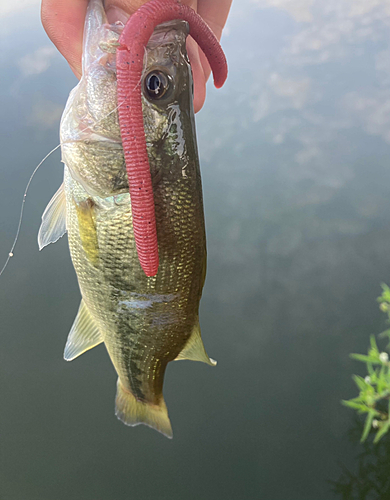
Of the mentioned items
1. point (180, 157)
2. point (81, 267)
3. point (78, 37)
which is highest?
point (78, 37)

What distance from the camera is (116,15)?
2.95ft

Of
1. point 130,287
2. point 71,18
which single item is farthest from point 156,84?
point 130,287

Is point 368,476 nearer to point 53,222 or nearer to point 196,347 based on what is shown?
point 196,347

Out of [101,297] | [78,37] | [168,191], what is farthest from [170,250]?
[78,37]

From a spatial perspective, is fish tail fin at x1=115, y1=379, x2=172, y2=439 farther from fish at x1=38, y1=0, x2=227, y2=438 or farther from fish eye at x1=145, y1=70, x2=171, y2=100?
fish eye at x1=145, y1=70, x2=171, y2=100

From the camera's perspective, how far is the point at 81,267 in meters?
1.14

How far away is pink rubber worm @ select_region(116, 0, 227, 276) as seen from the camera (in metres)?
0.72

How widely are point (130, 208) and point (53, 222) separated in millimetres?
374

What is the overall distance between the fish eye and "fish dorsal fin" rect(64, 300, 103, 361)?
29.9 inches

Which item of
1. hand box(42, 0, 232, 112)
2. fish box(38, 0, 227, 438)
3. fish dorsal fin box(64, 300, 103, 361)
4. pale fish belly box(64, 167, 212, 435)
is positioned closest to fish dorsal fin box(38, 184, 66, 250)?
fish box(38, 0, 227, 438)

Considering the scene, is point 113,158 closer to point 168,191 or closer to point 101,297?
point 168,191

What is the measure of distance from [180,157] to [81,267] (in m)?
0.47

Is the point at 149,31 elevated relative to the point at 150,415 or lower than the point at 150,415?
elevated

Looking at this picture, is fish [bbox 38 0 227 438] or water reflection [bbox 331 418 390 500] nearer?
fish [bbox 38 0 227 438]
